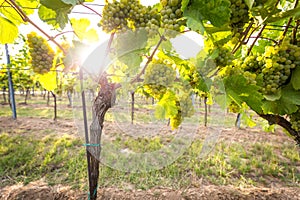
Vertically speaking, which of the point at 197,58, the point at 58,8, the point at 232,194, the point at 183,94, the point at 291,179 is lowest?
the point at 291,179

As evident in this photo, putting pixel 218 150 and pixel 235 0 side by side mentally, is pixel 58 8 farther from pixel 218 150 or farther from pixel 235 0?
pixel 218 150

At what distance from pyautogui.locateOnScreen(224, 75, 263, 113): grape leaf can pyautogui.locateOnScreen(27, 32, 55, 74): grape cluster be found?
925mm

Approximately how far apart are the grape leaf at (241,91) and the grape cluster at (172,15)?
0.35 meters

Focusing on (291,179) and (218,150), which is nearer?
(291,179)

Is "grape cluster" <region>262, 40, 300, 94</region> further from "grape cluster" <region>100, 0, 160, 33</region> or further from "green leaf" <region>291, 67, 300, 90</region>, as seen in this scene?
"grape cluster" <region>100, 0, 160, 33</region>

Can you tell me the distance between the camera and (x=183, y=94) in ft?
4.13

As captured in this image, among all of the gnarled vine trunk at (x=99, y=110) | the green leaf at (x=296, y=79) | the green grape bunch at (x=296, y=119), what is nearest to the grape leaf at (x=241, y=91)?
the green leaf at (x=296, y=79)

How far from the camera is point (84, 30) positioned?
139 centimetres

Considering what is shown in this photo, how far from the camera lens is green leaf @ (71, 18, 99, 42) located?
1368 millimetres

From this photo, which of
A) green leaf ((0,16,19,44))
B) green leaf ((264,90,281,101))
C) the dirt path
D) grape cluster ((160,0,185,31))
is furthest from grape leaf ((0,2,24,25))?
the dirt path

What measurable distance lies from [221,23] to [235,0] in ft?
0.32

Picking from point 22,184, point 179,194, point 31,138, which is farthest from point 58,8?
point 31,138

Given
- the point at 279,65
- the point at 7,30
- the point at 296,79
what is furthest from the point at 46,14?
the point at 296,79

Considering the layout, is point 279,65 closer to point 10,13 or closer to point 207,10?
point 207,10
